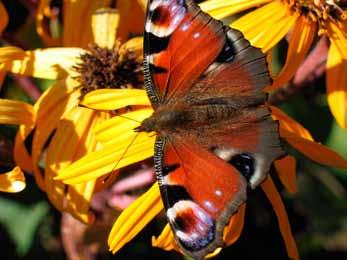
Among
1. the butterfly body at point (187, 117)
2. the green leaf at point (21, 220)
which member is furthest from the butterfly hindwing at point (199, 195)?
the green leaf at point (21, 220)

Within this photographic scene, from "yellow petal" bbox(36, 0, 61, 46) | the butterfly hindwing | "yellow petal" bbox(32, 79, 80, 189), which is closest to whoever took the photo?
the butterfly hindwing

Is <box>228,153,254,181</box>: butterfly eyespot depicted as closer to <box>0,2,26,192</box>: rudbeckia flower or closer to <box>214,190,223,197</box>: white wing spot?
<box>214,190,223,197</box>: white wing spot

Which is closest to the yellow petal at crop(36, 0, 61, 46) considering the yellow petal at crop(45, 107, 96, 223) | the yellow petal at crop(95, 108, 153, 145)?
the yellow petal at crop(45, 107, 96, 223)

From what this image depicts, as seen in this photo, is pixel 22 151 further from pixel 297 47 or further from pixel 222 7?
pixel 297 47

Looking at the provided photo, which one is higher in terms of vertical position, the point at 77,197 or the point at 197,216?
the point at 197,216

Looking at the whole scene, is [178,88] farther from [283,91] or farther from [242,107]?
[283,91]

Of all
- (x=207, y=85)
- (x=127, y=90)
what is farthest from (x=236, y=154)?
(x=127, y=90)
